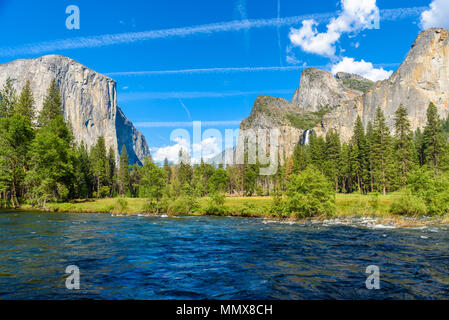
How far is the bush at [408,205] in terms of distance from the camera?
31153mm

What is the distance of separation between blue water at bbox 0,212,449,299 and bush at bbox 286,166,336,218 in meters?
12.6

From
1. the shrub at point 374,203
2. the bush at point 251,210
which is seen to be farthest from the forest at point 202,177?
the shrub at point 374,203

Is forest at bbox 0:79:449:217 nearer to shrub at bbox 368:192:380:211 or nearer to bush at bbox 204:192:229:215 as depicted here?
bush at bbox 204:192:229:215

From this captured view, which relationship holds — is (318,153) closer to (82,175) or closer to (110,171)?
(82,175)

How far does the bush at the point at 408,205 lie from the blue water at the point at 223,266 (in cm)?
1265

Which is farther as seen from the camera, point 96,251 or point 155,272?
point 96,251

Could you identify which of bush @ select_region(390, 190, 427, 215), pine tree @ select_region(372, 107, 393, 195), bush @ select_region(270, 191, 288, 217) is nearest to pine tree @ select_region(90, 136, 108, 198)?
bush @ select_region(270, 191, 288, 217)

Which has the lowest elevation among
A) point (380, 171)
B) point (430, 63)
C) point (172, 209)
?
point (172, 209)

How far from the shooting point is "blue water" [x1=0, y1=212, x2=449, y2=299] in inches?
343

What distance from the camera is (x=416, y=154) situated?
79562mm
